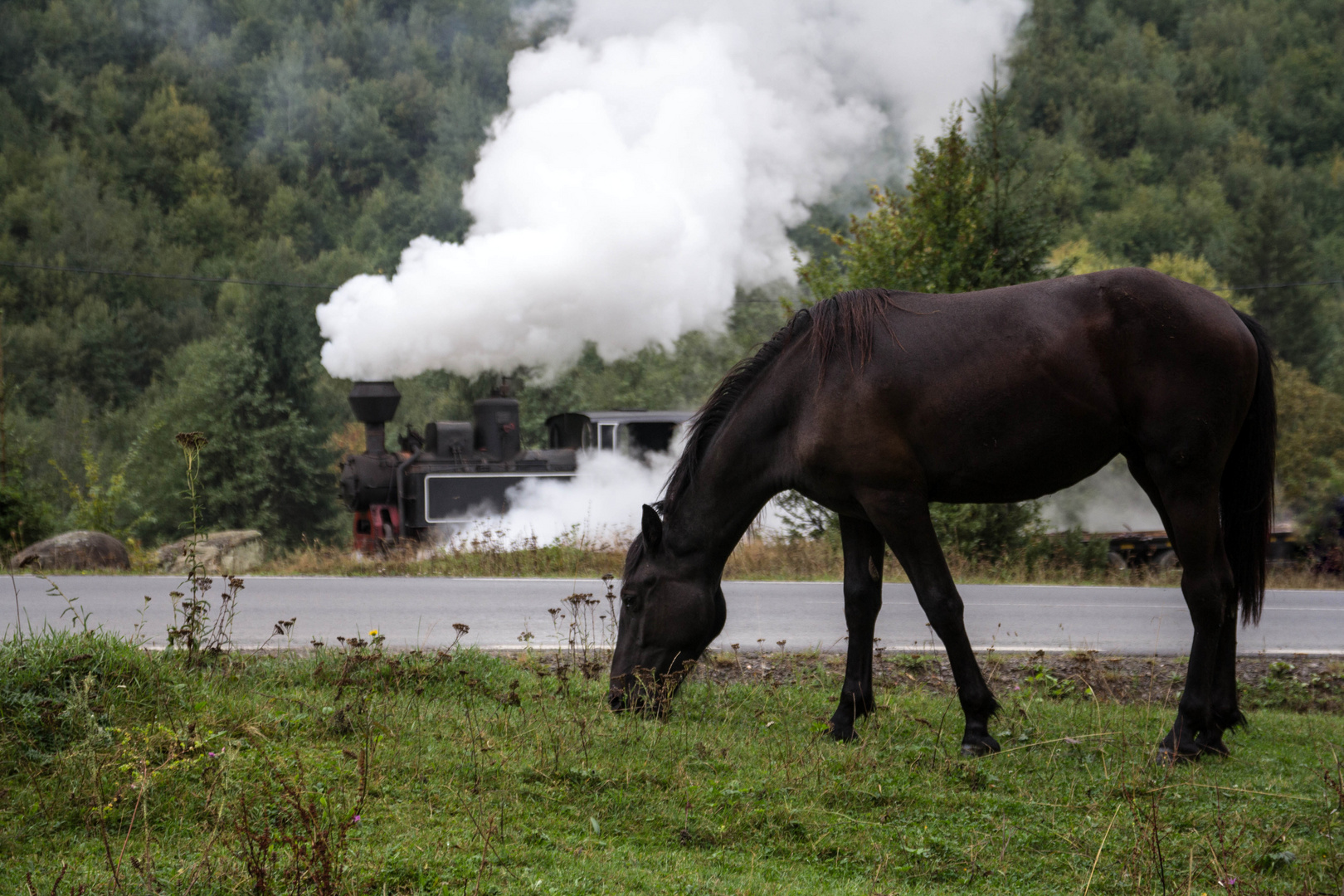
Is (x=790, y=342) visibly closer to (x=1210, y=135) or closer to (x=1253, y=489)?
(x=1253, y=489)

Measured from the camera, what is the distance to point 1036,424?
14.9ft

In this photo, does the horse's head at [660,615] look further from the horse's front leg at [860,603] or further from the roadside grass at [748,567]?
the roadside grass at [748,567]

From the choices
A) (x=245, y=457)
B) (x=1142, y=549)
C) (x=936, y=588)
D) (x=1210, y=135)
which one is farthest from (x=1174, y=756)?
(x=1210, y=135)

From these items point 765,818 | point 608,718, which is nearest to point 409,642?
point 608,718

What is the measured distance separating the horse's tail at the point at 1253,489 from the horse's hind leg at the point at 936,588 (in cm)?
132

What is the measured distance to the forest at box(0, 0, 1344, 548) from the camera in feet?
113

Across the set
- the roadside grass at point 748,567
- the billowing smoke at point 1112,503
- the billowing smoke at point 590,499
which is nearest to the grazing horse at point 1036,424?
the roadside grass at point 748,567

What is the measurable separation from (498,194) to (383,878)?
58.6ft

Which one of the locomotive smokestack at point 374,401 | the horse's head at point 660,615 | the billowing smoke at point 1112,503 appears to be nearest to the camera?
the horse's head at point 660,615

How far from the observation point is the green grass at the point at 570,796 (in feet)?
10.1

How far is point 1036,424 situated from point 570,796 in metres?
2.39

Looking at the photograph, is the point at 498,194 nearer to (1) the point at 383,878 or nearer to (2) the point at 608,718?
(2) the point at 608,718

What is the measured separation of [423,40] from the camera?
7550cm

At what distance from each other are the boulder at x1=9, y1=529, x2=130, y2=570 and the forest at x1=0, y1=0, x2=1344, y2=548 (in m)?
1.57
